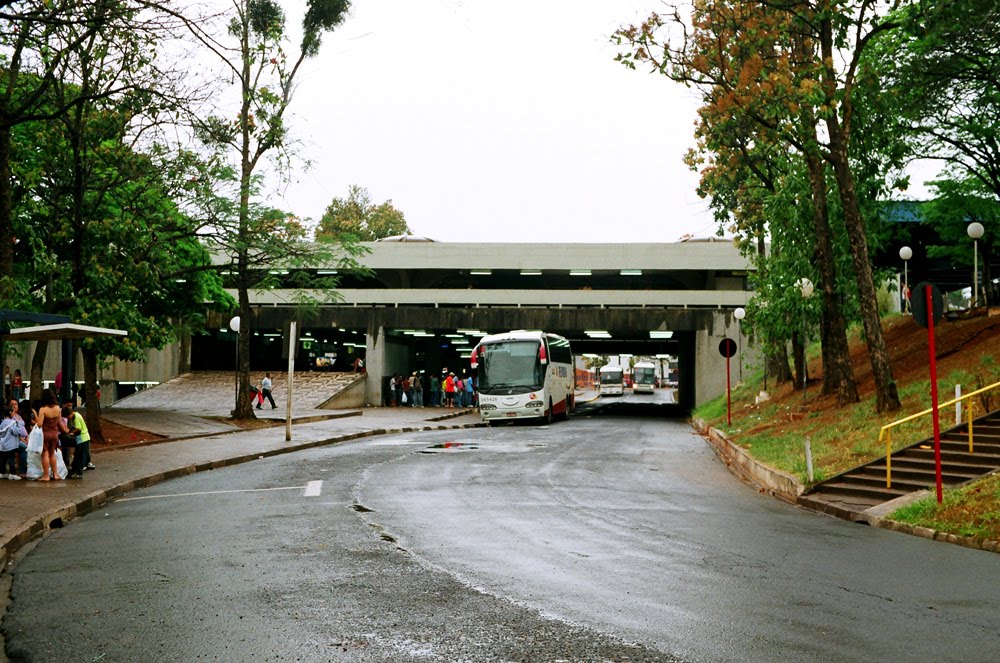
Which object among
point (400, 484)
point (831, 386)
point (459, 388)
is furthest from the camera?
point (459, 388)

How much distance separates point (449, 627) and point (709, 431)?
85.6ft

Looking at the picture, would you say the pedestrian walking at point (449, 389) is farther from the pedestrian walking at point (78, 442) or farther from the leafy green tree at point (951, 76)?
the pedestrian walking at point (78, 442)

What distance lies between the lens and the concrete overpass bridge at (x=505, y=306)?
49.6 metres

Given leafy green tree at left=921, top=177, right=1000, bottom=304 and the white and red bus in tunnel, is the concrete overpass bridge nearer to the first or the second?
leafy green tree at left=921, top=177, right=1000, bottom=304

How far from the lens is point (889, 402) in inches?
823

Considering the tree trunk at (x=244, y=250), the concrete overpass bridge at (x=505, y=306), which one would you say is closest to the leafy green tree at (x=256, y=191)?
the tree trunk at (x=244, y=250)

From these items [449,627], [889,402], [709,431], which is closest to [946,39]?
[889,402]

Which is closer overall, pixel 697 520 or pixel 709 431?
pixel 697 520

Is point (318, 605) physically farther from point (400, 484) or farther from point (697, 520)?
point (400, 484)

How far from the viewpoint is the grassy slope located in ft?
40.1

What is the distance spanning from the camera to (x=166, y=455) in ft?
69.3

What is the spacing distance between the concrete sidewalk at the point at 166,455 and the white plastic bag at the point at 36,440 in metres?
0.62

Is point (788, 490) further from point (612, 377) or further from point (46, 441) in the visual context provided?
point (612, 377)

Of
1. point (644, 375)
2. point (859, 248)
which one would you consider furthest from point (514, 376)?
point (644, 375)
